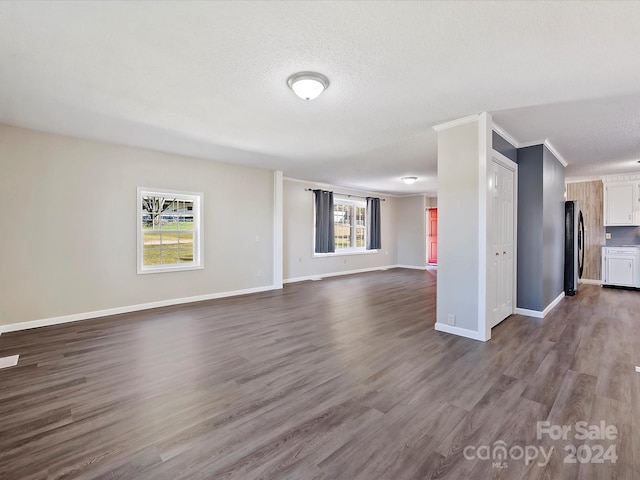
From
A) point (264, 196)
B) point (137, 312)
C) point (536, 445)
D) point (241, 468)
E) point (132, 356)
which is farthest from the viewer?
point (264, 196)

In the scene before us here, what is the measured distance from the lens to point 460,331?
11.7ft

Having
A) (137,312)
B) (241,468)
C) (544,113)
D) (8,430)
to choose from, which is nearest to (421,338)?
(241,468)

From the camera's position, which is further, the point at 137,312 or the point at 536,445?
the point at 137,312

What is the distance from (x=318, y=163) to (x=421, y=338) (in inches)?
148

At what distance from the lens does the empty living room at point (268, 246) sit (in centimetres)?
178

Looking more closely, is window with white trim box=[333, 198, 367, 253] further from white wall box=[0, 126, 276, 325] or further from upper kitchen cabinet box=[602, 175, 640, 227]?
upper kitchen cabinet box=[602, 175, 640, 227]

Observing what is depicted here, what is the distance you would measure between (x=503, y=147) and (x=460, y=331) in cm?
253

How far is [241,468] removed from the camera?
157 centimetres

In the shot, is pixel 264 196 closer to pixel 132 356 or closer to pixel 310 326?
pixel 310 326

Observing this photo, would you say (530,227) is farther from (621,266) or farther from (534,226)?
(621,266)

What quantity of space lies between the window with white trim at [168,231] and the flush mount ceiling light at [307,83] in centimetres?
348

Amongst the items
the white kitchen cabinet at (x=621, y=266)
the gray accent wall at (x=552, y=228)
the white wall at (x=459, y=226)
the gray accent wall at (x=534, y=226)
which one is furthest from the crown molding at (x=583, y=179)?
the white wall at (x=459, y=226)

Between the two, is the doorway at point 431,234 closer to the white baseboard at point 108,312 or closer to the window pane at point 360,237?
the window pane at point 360,237

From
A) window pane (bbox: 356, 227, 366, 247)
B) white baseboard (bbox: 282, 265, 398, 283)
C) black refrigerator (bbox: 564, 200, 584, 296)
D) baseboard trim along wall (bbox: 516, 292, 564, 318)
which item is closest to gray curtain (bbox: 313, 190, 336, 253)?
white baseboard (bbox: 282, 265, 398, 283)
